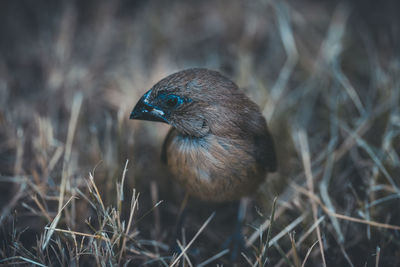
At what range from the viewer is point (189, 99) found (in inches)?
109

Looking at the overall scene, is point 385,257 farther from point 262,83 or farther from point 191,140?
point 262,83

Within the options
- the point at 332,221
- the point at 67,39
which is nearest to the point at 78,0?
the point at 67,39

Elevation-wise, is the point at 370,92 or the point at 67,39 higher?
the point at 67,39

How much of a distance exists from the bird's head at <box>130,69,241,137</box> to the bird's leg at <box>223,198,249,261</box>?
1160 millimetres

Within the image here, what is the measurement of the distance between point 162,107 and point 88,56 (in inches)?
111

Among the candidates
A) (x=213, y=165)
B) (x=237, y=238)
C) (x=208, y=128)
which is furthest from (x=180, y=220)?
(x=208, y=128)

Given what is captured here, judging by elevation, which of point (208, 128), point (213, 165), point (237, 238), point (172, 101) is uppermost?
point (172, 101)

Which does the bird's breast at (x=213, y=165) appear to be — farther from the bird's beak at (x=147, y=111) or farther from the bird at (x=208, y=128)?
the bird's beak at (x=147, y=111)

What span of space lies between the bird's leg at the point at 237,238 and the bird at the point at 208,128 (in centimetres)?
63

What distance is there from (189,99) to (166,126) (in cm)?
161

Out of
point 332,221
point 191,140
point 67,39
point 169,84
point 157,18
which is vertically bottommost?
point 332,221

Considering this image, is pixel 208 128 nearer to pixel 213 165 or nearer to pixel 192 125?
pixel 192 125

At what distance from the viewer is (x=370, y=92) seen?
458 cm

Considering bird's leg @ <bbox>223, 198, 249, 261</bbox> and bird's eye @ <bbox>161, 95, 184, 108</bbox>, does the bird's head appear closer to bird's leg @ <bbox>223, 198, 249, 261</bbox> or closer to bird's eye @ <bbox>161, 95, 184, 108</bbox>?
bird's eye @ <bbox>161, 95, 184, 108</bbox>
